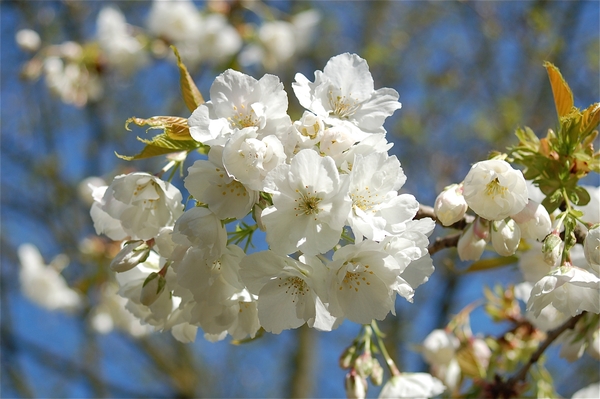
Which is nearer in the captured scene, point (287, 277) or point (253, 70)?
point (287, 277)

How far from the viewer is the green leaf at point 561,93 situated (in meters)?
1.24

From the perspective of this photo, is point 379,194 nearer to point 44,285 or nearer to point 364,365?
point 364,365

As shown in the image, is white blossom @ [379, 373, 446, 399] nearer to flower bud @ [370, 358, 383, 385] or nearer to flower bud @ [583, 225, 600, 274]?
flower bud @ [370, 358, 383, 385]

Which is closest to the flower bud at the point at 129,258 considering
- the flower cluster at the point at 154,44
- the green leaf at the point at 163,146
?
the green leaf at the point at 163,146

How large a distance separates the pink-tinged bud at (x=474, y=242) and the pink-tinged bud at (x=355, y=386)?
0.49 metres

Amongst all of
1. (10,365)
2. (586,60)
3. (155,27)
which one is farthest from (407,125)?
(10,365)

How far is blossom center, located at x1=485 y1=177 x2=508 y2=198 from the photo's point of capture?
3.56 feet

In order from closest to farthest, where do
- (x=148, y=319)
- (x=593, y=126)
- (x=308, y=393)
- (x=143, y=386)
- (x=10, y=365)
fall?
(x=593, y=126), (x=148, y=319), (x=308, y=393), (x=10, y=365), (x=143, y=386)

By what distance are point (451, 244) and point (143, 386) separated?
748 centimetres

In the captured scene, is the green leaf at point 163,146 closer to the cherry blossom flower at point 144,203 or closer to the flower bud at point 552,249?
the cherry blossom flower at point 144,203

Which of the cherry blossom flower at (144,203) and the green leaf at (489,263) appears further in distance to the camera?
the green leaf at (489,263)

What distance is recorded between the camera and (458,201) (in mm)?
1104

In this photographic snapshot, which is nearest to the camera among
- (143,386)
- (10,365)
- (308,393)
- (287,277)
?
(287,277)

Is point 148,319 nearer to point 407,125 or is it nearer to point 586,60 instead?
point 407,125
